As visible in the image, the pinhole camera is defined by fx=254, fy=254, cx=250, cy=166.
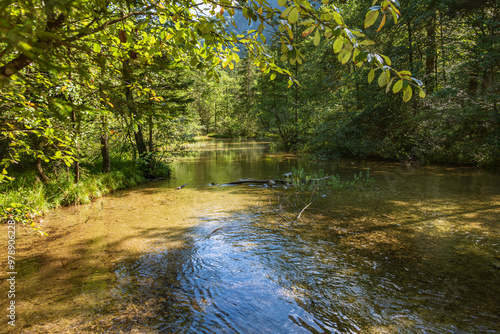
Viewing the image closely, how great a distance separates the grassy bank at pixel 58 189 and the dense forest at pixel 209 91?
0.04 m

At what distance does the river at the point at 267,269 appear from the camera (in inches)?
120

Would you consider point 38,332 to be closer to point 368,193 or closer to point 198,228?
point 198,228

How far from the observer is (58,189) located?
812cm

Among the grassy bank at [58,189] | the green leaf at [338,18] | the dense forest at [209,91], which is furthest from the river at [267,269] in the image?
the green leaf at [338,18]

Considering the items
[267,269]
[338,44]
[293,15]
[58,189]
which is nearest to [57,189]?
[58,189]

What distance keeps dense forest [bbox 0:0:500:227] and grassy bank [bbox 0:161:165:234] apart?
43 mm

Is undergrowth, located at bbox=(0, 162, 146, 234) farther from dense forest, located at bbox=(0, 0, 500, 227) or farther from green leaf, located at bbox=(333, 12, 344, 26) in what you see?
green leaf, located at bbox=(333, 12, 344, 26)

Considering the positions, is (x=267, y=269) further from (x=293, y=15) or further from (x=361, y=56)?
(x=293, y=15)

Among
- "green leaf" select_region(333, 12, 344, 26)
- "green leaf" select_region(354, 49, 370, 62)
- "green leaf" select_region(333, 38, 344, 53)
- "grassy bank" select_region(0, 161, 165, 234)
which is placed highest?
"green leaf" select_region(333, 12, 344, 26)

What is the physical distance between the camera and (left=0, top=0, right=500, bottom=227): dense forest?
78.0 inches

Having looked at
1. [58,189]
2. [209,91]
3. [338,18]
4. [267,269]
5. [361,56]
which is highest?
[209,91]

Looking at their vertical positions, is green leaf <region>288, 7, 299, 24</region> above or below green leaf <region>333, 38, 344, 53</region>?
above

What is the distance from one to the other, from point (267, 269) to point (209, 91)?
13.9 ft

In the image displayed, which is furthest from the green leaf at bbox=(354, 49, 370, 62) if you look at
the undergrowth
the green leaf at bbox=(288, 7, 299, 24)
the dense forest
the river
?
the undergrowth
